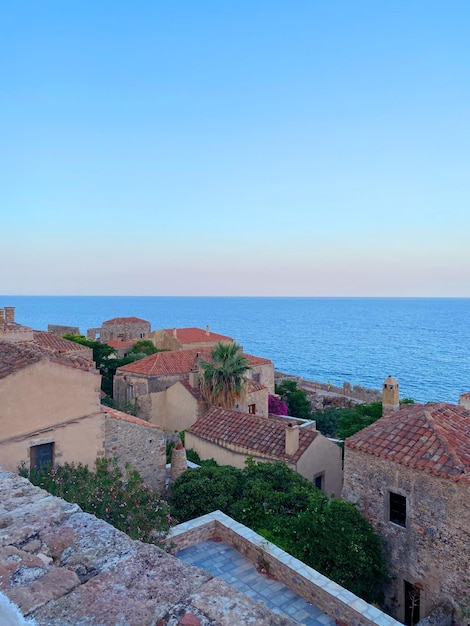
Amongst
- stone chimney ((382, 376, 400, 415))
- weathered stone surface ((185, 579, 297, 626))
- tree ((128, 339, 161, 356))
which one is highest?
weathered stone surface ((185, 579, 297, 626))

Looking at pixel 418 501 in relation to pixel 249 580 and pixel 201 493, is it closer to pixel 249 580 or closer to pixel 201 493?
A: pixel 249 580

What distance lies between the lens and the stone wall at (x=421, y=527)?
36.8 ft

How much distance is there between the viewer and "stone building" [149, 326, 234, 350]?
161 feet

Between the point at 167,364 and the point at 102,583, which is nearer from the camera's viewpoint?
the point at 102,583

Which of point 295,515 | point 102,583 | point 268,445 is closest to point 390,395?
point 268,445

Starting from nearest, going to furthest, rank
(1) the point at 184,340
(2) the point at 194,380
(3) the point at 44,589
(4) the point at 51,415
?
(3) the point at 44,589, (4) the point at 51,415, (2) the point at 194,380, (1) the point at 184,340

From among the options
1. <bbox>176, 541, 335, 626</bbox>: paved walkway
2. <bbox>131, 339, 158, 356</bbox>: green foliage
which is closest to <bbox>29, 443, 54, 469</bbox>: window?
<bbox>176, 541, 335, 626</bbox>: paved walkway

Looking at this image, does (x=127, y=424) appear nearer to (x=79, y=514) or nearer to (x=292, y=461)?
(x=292, y=461)

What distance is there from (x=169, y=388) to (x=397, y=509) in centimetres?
1863

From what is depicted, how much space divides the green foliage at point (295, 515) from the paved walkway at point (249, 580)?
2610 millimetres

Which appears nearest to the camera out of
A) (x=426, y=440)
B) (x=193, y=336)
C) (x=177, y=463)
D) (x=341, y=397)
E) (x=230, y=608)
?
(x=230, y=608)

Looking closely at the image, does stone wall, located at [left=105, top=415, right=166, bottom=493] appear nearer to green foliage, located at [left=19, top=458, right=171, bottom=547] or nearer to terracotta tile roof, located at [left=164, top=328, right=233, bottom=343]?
green foliage, located at [left=19, top=458, right=171, bottom=547]

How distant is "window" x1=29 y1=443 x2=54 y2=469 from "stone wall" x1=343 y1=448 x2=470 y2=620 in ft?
27.7

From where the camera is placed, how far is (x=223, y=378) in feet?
88.0
